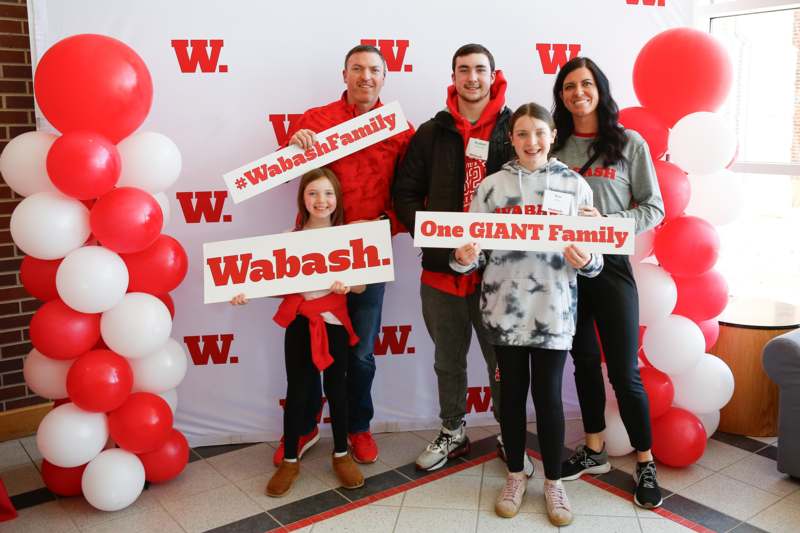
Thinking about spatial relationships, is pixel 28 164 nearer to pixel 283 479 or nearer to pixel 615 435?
pixel 283 479

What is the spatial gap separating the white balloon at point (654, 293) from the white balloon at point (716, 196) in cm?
29

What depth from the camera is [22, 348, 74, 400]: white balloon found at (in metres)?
2.50

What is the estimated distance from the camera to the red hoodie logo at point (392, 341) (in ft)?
10.7

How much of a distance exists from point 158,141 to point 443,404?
1.50m

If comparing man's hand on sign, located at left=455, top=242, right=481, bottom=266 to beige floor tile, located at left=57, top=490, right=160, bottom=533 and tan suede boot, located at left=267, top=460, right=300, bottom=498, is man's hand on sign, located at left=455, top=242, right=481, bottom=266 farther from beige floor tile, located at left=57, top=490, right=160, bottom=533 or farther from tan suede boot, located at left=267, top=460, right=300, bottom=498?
beige floor tile, located at left=57, top=490, right=160, bottom=533

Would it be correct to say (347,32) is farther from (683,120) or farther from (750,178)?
(750,178)

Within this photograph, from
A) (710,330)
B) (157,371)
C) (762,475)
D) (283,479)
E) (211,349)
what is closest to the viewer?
(157,371)

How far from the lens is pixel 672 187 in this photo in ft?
8.62

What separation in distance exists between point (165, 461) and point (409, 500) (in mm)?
924

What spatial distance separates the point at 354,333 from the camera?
2695 mm

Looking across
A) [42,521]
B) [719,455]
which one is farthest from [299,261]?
[719,455]

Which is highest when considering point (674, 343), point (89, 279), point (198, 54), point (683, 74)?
point (198, 54)

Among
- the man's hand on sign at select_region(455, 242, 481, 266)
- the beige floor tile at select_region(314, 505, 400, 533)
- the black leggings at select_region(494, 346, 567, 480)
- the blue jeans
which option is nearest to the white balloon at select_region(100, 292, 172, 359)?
the blue jeans

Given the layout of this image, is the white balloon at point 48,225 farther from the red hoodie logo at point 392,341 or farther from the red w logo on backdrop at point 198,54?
the red hoodie logo at point 392,341
